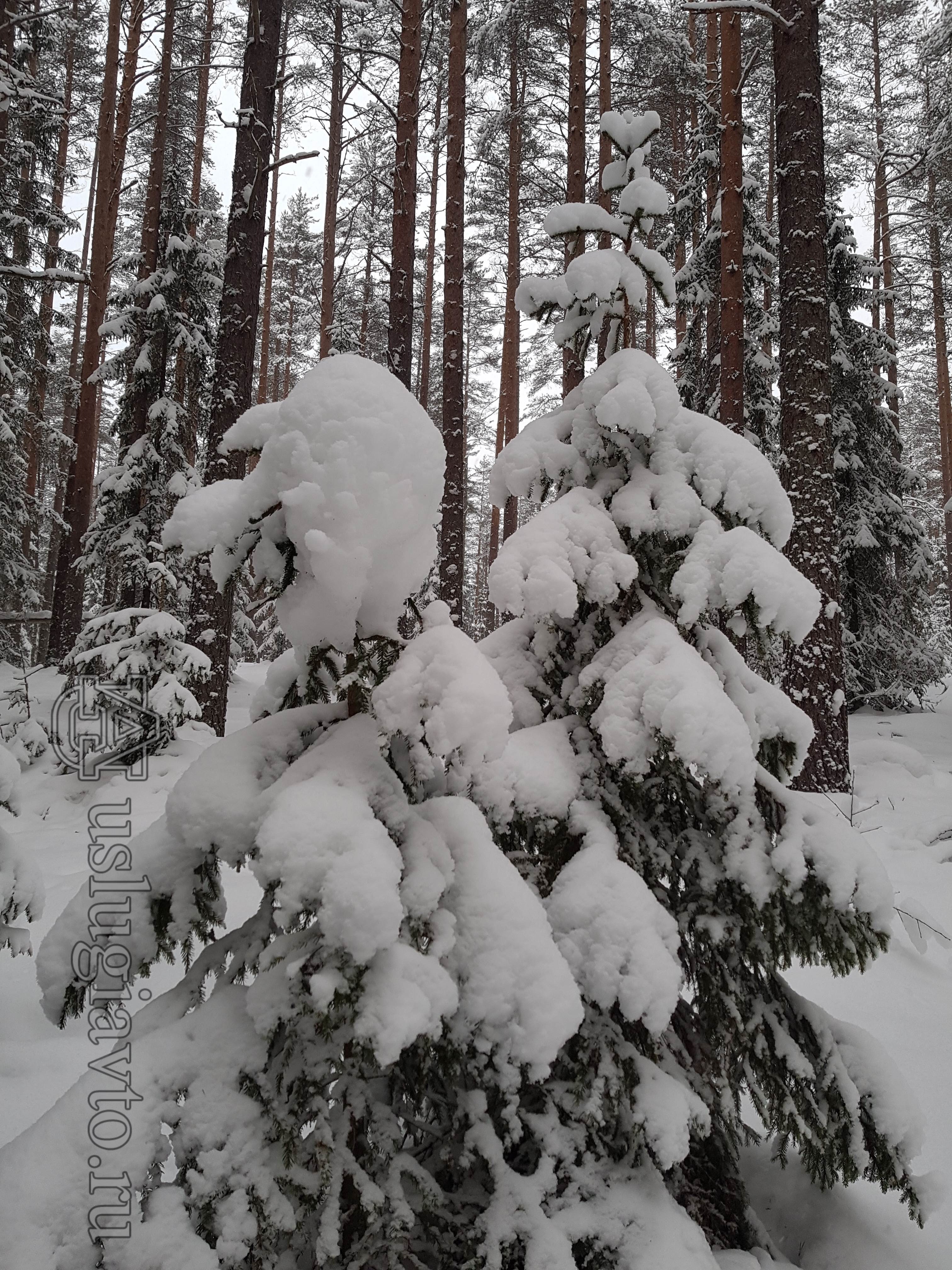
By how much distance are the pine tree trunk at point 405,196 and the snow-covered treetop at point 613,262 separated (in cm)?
648

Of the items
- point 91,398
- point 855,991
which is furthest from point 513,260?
A: point 855,991

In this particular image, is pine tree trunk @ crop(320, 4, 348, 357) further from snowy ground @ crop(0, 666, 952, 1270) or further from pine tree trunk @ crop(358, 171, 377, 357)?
snowy ground @ crop(0, 666, 952, 1270)

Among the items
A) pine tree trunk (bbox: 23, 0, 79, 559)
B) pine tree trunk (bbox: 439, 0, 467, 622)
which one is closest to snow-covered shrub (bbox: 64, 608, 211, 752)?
pine tree trunk (bbox: 439, 0, 467, 622)

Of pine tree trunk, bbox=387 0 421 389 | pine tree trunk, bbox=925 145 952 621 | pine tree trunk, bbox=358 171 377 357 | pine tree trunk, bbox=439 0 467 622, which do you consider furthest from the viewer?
pine tree trunk, bbox=358 171 377 357

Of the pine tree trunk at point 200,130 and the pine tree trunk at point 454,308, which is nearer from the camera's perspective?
the pine tree trunk at point 454,308

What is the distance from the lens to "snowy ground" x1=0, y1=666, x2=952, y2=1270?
84.1 inches

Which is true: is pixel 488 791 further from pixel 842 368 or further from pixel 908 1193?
pixel 842 368

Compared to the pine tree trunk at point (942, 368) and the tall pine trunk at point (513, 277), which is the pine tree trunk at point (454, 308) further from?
the pine tree trunk at point (942, 368)

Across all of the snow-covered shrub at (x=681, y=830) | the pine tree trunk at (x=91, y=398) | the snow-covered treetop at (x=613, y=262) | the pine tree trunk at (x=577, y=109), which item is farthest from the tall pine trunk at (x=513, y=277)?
the snow-covered shrub at (x=681, y=830)

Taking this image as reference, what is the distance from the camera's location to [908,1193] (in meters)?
1.94

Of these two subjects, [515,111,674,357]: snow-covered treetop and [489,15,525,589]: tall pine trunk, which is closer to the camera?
[515,111,674,357]: snow-covered treetop

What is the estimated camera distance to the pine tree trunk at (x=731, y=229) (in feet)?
28.9

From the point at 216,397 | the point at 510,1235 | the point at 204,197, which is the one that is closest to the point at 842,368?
the point at 216,397

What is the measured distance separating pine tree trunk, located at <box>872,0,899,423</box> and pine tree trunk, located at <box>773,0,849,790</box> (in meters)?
10.9
